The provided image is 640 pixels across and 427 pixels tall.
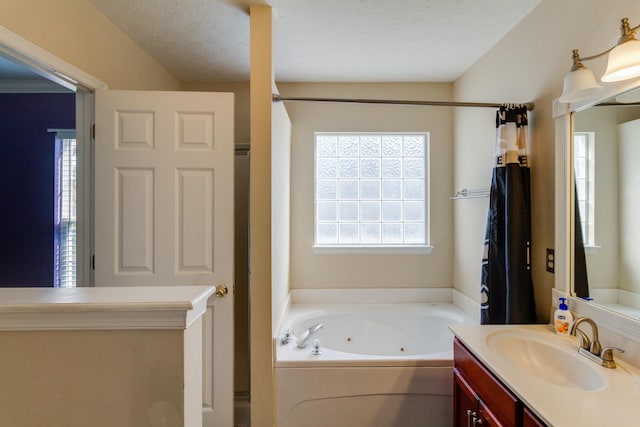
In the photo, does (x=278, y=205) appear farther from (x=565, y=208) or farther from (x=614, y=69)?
(x=614, y=69)

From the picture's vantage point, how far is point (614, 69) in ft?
3.48

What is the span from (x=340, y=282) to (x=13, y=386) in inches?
82.2

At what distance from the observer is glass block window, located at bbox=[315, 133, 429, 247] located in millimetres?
2629

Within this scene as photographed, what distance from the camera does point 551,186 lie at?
1514mm

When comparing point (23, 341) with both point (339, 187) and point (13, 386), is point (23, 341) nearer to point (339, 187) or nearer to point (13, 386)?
point (13, 386)

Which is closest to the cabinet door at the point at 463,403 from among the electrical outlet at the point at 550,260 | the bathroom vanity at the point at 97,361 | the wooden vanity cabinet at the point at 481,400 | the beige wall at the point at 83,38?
the wooden vanity cabinet at the point at 481,400

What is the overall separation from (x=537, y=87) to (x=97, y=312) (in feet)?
6.93

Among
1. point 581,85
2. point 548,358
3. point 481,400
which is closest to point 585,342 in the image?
point 548,358

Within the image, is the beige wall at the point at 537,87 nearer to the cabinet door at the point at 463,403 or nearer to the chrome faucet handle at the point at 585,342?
the chrome faucet handle at the point at 585,342

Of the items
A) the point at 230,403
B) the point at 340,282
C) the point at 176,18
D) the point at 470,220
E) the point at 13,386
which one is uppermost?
the point at 176,18

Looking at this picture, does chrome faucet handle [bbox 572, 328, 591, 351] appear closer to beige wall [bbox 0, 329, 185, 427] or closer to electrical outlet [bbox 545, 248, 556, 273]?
electrical outlet [bbox 545, 248, 556, 273]

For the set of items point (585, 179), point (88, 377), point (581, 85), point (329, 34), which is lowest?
point (88, 377)

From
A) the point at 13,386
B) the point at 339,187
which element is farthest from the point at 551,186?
the point at 13,386

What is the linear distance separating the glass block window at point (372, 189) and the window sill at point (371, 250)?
0.06 m
